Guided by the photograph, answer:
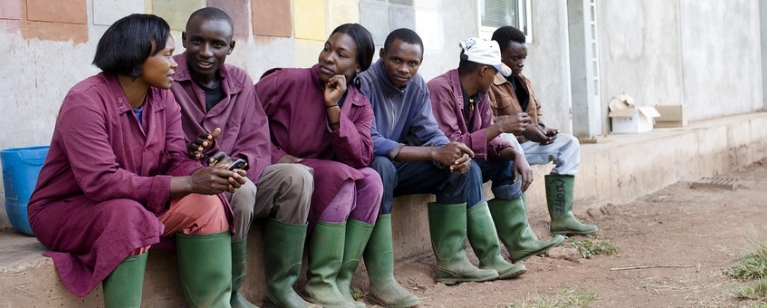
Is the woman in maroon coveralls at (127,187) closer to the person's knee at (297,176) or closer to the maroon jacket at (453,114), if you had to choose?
the person's knee at (297,176)

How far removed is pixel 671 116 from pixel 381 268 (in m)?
7.27

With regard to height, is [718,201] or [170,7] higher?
[170,7]

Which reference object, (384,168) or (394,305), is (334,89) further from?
(394,305)

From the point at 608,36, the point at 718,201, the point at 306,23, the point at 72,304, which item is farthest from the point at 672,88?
the point at 72,304

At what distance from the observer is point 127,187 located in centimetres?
289

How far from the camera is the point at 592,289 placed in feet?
14.2

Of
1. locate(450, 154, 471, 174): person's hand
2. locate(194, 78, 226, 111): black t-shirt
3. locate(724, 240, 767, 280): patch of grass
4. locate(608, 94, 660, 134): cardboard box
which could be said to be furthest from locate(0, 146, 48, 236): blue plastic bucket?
locate(608, 94, 660, 134): cardboard box

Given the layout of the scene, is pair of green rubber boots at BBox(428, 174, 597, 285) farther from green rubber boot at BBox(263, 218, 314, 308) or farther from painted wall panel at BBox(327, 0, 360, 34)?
painted wall panel at BBox(327, 0, 360, 34)

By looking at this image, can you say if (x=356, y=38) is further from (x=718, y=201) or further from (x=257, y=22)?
(x=718, y=201)

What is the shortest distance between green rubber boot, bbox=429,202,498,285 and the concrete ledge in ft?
1.43

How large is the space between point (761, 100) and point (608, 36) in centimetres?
671

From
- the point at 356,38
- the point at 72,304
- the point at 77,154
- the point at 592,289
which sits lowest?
the point at 592,289

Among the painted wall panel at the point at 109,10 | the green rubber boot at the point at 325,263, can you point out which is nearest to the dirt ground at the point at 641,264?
the green rubber boot at the point at 325,263

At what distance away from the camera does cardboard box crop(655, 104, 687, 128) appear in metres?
10.2
